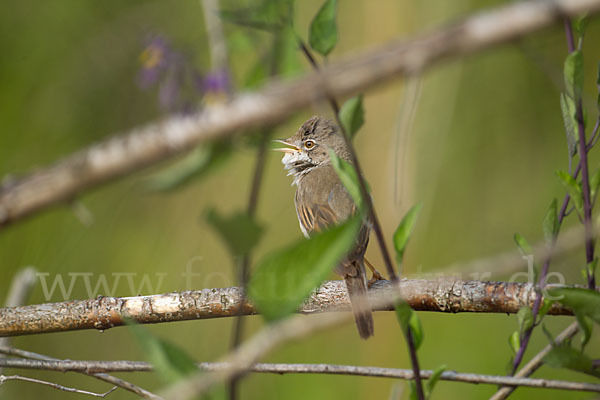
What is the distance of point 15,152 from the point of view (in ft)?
9.13

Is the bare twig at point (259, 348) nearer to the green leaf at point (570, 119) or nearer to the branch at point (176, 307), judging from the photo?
the green leaf at point (570, 119)

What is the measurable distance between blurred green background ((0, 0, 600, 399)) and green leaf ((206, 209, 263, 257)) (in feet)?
6.32

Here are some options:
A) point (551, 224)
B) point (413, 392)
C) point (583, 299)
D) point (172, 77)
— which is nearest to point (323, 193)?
point (172, 77)

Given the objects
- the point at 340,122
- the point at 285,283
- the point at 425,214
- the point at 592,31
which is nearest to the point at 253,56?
the point at 425,214

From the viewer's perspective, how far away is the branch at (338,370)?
83cm

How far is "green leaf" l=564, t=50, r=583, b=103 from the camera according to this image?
832mm

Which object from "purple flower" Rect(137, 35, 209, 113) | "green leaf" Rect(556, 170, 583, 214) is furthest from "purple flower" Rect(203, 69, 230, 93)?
"green leaf" Rect(556, 170, 583, 214)

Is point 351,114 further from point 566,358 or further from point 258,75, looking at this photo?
point 566,358

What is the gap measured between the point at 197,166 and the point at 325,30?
0.32 meters

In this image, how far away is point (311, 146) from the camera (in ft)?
9.01

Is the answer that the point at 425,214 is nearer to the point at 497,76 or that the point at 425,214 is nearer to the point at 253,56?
the point at 497,76

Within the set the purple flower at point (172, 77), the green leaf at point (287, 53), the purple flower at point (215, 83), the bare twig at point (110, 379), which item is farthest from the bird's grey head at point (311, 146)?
the green leaf at point (287, 53)

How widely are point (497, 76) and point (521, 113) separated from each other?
7.6 inches

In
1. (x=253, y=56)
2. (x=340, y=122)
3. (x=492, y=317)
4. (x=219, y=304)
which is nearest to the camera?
(x=340, y=122)
